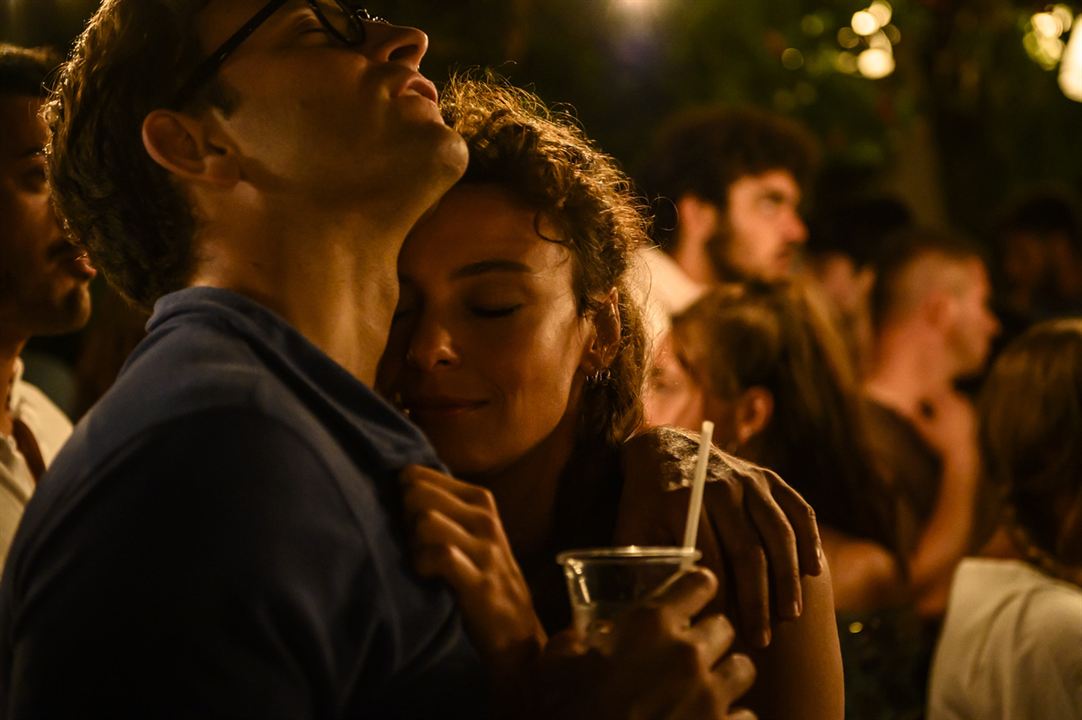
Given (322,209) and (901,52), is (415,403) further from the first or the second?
(901,52)

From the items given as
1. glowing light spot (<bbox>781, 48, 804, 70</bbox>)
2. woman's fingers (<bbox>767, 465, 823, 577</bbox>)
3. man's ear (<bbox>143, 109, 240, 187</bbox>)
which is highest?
man's ear (<bbox>143, 109, 240, 187</bbox>)

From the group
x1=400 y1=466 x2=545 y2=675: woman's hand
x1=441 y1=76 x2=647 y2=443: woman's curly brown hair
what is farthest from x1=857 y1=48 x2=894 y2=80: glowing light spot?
x1=400 y1=466 x2=545 y2=675: woman's hand

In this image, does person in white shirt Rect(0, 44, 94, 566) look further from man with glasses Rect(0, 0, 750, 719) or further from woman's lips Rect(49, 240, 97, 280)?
man with glasses Rect(0, 0, 750, 719)

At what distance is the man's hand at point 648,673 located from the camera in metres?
1.74

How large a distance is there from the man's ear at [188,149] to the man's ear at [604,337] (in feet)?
2.86

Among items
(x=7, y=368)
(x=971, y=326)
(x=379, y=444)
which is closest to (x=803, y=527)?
(x=379, y=444)

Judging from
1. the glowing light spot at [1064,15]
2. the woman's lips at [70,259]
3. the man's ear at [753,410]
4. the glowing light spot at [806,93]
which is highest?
the glowing light spot at [1064,15]

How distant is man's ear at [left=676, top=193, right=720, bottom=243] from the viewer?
5.59m

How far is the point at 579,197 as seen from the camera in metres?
2.66

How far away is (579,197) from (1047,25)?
236 inches

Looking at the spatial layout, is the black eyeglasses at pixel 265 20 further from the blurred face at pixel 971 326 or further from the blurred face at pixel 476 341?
the blurred face at pixel 971 326

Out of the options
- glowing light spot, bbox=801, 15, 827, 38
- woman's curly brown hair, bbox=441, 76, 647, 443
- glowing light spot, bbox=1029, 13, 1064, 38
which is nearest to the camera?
woman's curly brown hair, bbox=441, 76, 647, 443

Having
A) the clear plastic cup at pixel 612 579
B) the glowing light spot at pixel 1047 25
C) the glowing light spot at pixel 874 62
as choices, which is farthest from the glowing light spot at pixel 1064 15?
the clear plastic cup at pixel 612 579

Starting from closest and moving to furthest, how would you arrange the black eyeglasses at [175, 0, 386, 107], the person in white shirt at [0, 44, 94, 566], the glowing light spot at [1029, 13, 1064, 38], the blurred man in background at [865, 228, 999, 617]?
1. the black eyeglasses at [175, 0, 386, 107]
2. the person in white shirt at [0, 44, 94, 566]
3. the blurred man in background at [865, 228, 999, 617]
4. the glowing light spot at [1029, 13, 1064, 38]
